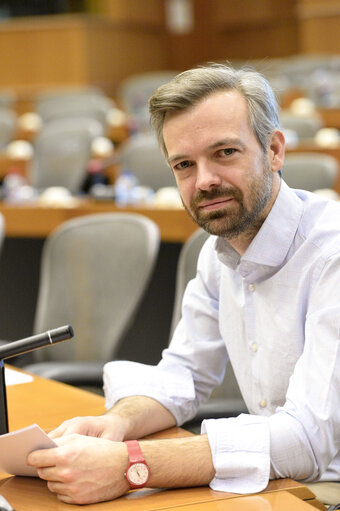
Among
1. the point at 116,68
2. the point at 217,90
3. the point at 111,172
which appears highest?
the point at 217,90

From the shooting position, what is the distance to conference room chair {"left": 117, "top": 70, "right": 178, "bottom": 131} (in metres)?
6.82

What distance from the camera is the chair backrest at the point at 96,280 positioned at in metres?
2.81

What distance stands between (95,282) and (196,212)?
1.32m

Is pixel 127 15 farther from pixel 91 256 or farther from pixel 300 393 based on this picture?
pixel 300 393

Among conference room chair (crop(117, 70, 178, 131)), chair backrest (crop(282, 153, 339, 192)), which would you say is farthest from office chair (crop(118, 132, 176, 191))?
conference room chair (crop(117, 70, 178, 131))

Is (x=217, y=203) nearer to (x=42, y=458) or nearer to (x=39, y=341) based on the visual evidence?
(x=39, y=341)

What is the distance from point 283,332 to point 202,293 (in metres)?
0.30

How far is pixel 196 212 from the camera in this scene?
1.64 metres

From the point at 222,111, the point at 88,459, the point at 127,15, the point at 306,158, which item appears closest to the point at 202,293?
the point at 222,111

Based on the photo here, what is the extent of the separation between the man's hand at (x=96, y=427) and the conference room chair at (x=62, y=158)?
372 centimetres

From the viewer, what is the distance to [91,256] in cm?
295

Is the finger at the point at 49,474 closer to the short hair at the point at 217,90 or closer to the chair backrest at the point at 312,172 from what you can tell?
the short hair at the point at 217,90

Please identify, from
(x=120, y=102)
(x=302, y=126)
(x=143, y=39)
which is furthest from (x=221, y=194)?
(x=143, y=39)

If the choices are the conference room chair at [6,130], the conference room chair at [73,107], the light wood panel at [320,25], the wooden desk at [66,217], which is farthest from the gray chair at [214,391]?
the light wood panel at [320,25]
